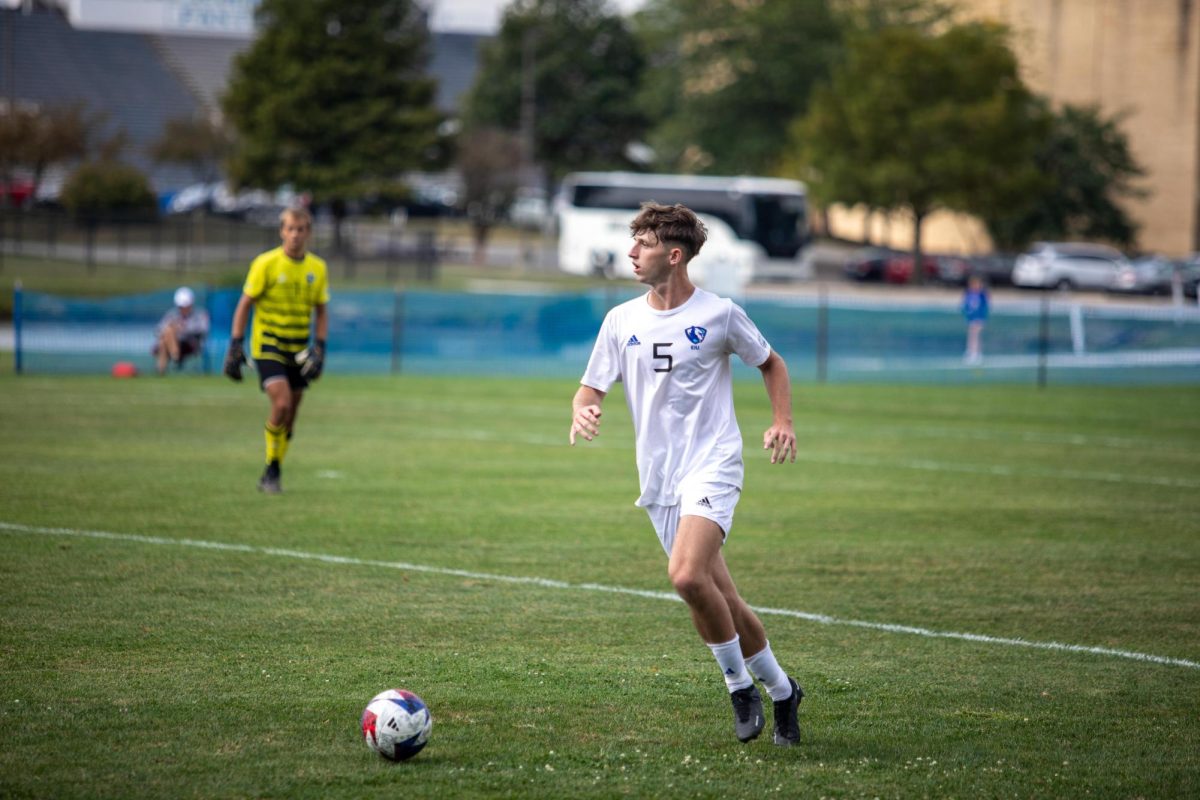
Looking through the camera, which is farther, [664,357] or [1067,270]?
[1067,270]

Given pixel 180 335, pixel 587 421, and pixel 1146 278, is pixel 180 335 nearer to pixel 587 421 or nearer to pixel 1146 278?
pixel 587 421

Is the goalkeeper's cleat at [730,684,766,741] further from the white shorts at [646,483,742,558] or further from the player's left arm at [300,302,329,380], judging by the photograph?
the player's left arm at [300,302,329,380]

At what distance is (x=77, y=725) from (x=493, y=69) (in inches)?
3369

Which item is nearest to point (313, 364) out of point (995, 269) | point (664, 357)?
point (664, 357)

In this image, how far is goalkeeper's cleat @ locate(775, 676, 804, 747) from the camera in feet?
19.9

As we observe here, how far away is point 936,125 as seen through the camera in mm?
59938

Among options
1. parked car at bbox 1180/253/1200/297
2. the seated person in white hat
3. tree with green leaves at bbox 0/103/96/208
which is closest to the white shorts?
the seated person in white hat

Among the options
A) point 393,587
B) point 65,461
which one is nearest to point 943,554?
point 393,587

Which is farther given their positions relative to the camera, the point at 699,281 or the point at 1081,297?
the point at 1081,297

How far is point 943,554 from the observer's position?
34.9 feet

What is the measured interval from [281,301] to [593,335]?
18.5 m

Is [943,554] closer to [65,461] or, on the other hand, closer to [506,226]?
[65,461]

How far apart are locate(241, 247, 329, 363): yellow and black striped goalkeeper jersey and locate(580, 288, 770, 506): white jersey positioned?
683 cm

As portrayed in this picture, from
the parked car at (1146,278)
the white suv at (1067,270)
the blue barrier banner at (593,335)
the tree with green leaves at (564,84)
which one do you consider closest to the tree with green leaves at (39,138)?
the blue barrier banner at (593,335)
